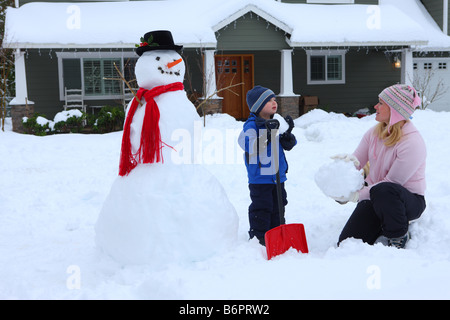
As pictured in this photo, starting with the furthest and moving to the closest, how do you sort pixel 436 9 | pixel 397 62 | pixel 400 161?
pixel 436 9
pixel 397 62
pixel 400 161

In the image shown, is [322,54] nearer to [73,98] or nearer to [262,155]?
[73,98]

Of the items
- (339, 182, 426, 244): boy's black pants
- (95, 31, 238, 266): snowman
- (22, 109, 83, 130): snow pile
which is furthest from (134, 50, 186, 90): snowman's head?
(22, 109, 83, 130): snow pile

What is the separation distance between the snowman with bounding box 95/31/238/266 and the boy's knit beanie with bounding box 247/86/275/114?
2.10 ft

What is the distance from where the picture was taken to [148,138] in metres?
3.82

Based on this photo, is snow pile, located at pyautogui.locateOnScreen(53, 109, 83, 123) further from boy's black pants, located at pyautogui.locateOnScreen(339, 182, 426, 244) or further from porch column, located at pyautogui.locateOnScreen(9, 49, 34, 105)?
boy's black pants, located at pyautogui.locateOnScreen(339, 182, 426, 244)

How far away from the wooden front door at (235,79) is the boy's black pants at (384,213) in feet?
37.6

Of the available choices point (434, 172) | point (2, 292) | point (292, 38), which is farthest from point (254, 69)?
point (2, 292)

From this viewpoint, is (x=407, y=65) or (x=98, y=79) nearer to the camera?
(x=98, y=79)

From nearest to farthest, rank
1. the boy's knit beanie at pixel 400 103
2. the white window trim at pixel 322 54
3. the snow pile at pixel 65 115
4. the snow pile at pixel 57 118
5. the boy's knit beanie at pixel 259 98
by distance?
the boy's knit beanie at pixel 400 103 < the boy's knit beanie at pixel 259 98 < the snow pile at pixel 57 118 < the snow pile at pixel 65 115 < the white window trim at pixel 322 54

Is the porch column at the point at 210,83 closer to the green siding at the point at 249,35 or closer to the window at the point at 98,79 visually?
the green siding at the point at 249,35

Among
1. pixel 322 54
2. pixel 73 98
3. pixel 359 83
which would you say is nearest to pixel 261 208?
pixel 73 98

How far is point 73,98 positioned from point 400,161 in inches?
473

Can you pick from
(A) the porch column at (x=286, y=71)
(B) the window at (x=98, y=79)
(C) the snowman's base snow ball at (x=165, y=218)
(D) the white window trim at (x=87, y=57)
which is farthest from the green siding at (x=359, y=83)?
(C) the snowman's base snow ball at (x=165, y=218)

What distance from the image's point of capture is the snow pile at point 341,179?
13.0 ft
